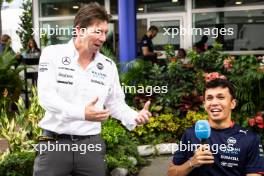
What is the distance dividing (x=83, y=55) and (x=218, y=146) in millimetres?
980

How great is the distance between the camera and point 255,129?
5824 mm

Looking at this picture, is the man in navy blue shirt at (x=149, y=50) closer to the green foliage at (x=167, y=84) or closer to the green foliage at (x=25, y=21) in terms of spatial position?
the green foliage at (x=167, y=84)

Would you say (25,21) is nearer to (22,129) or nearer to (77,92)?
(22,129)

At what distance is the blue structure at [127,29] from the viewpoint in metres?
8.49

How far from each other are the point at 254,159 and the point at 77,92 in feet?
3.70

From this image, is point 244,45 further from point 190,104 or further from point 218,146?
point 218,146

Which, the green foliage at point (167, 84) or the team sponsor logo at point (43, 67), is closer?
the team sponsor logo at point (43, 67)

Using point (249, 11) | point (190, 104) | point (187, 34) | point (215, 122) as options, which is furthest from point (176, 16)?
point (215, 122)

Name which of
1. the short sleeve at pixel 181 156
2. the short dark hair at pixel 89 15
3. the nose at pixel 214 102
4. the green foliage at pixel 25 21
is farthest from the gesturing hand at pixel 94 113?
the green foliage at pixel 25 21

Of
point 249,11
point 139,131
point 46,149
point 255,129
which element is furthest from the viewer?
point 249,11

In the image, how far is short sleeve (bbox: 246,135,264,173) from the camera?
273 centimetres

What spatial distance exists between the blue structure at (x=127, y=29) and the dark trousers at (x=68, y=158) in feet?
19.2

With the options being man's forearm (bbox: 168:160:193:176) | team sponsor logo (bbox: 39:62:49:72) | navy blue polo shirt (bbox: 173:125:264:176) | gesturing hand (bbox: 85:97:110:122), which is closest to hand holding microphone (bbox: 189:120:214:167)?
man's forearm (bbox: 168:160:193:176)

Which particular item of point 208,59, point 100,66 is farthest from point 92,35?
point 208,59
